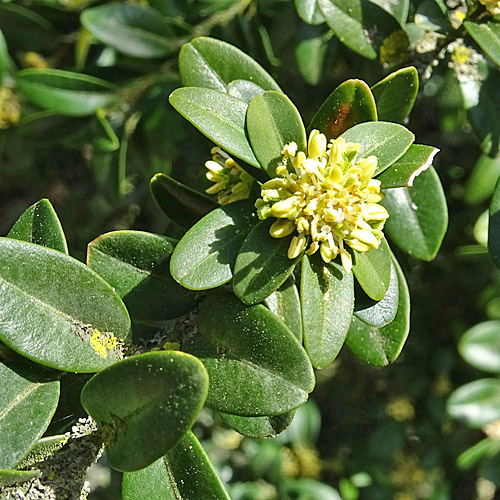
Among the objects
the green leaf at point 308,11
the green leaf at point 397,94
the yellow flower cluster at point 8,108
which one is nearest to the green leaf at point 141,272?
the green leaf at point 397,94

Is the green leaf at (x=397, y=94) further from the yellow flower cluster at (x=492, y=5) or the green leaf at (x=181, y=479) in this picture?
the green leaf at (x=181, y=479)

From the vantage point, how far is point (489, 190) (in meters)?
1.65

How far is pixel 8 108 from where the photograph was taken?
1.71 meters

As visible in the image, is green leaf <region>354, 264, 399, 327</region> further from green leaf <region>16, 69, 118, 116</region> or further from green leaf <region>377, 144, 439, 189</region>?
green leaf <region>16, 69, 118, 116</region>

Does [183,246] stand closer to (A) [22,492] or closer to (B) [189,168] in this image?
(A) [22,492]

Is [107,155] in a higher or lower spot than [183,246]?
lower

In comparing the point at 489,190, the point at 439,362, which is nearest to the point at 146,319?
the point at 489,190

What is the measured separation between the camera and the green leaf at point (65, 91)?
145cm

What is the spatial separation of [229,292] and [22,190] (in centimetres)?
Result: 173

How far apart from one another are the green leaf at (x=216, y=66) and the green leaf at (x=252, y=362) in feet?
1.18

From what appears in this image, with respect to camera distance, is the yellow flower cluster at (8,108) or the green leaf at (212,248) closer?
the green leaf at (212,248)

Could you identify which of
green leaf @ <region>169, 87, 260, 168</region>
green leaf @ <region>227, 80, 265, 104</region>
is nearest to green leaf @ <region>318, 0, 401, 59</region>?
green leaf @ <region>227, 80, 265, 104</region>

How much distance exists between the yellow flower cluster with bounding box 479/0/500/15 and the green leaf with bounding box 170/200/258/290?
1.74 ft

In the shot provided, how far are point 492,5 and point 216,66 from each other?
1.49ft
